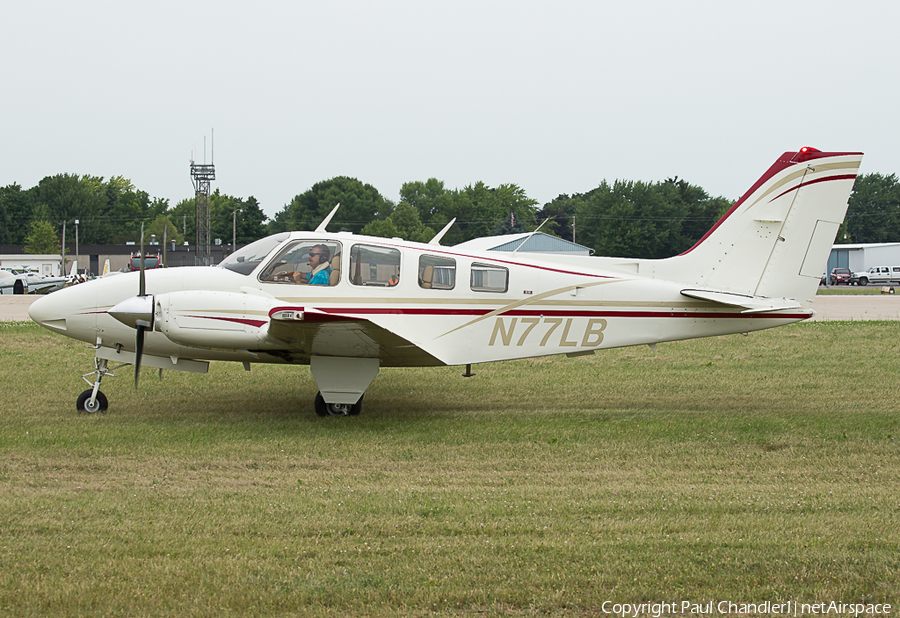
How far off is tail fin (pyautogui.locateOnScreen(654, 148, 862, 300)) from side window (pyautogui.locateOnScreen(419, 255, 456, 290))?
9.83 feet

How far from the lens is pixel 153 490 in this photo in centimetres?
652

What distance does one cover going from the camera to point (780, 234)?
10.1m

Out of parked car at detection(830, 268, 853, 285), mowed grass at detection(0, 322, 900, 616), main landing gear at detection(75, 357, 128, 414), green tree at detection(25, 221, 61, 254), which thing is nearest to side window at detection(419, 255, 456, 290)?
mowed grass at detection(0, 322, 900, 616)

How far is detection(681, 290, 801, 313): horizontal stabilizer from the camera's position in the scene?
974cm

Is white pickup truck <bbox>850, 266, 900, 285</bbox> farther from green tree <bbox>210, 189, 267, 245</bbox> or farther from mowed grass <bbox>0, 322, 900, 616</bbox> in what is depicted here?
green tree <bbox>210, 189, 267, 245</bbox>

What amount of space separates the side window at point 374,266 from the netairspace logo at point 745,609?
596 cm

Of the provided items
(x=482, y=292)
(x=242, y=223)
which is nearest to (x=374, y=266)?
(x=482, y=292)

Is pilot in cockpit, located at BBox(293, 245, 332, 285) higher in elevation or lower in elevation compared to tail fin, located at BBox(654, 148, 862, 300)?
lower

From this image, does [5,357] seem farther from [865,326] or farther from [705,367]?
[865,326]

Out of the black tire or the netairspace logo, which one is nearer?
the netairspace logo

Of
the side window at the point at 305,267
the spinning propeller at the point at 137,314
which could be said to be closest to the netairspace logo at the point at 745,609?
the side window at the point at 305,267

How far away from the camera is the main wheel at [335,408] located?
9.91m

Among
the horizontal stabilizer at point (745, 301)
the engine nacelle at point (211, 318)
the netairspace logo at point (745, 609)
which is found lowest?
the netairspace logo at point (745, 609)

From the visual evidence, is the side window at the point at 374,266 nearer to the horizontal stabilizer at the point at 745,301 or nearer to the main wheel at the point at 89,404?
the main wheel at the point at 89,404
